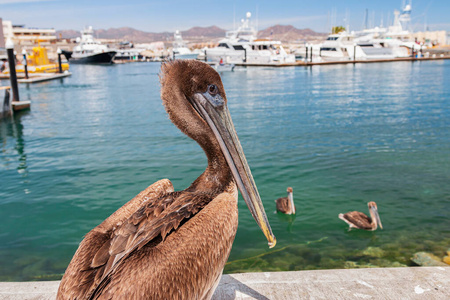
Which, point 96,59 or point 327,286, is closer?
point 327,286

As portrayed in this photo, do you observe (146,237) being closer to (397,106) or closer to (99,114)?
(99,114)

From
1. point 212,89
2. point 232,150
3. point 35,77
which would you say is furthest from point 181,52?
point 232,150

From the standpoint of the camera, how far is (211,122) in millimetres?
2619

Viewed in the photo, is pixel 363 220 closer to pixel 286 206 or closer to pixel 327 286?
pixel 286 206

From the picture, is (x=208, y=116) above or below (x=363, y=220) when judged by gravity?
above

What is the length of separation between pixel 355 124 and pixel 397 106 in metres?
Answer: 5.68

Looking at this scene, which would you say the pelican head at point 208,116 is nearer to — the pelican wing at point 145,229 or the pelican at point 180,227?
the pelican at point 180,227

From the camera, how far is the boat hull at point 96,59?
67.6 m

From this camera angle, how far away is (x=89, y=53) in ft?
242

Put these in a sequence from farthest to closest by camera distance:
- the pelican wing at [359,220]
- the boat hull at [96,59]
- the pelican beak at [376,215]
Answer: the boat hull at [96,59]
the pelican beak at [376,215]
the pelican wing at [359,220]

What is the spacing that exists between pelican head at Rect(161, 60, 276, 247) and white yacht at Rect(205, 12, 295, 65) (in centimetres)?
5599

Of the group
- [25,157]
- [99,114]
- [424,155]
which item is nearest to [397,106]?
[424,155]

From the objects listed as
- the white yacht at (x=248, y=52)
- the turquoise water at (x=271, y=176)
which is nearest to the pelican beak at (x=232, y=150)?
the turquoise water at (x=271, y=176)

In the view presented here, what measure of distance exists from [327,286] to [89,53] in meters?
78.4
